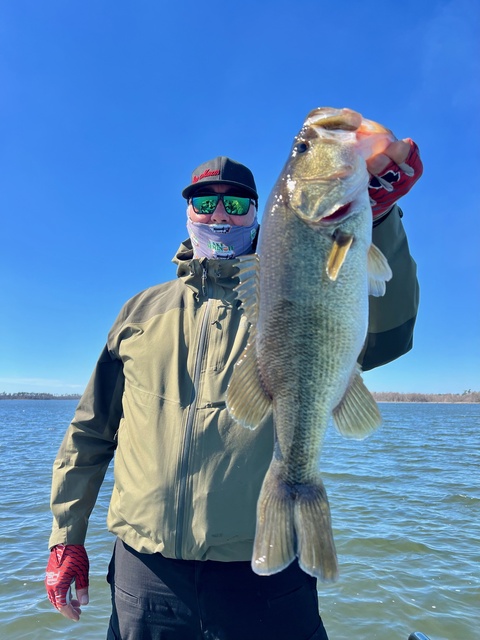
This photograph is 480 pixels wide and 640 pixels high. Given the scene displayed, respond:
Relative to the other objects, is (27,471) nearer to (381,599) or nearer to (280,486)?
(381,599)

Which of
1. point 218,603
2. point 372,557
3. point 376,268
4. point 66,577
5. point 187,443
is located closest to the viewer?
point 376,268

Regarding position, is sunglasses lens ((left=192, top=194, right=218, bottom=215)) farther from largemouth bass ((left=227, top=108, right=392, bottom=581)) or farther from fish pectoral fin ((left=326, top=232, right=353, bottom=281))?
fish pectoral fin ((left=326, top=232, right=353, bottom=281))

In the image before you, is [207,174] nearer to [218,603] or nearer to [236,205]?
[236,205]

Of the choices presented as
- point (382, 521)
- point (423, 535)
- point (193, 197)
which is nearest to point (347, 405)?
point (193, 197)

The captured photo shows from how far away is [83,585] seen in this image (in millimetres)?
3064

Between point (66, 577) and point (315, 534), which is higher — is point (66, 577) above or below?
below

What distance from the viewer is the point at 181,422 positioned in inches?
102

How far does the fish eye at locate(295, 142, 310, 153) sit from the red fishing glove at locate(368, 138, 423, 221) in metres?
0.29

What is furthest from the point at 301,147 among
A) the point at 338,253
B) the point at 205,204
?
the point at 205,204

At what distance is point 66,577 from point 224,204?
252 cm

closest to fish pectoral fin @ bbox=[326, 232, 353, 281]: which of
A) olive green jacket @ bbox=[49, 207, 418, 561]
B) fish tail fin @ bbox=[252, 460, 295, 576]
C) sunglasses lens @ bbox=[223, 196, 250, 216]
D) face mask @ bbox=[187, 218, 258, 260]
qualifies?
olive green jacket @ bbox=[49, 207, 418, 561]

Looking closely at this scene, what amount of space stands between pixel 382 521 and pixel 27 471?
11.8m

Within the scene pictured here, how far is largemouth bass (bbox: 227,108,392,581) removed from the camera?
1.75 m

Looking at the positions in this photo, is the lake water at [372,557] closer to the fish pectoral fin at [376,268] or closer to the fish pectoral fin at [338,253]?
the fish pectoral fin at [376,268]
